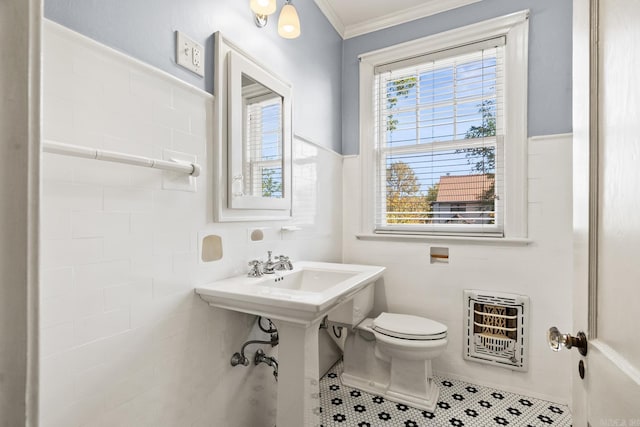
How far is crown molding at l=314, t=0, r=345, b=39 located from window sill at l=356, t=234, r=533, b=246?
5.42 ft

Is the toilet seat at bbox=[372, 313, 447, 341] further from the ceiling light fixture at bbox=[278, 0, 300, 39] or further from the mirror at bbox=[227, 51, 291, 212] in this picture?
the ceiling light fixture at bbox=[278, 0, 300, 39]

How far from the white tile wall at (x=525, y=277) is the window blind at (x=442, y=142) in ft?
0.61

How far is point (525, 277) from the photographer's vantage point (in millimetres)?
1975

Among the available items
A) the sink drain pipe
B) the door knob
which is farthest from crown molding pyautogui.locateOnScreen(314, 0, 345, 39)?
the door knob

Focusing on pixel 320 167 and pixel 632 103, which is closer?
pixel 632 103

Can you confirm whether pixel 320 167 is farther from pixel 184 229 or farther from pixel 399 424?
pixel 399 424

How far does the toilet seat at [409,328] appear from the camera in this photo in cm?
182

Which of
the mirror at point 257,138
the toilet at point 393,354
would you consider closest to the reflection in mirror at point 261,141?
the mirror at point 257,138

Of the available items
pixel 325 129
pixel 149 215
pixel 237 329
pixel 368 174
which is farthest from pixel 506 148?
pixel 149 215

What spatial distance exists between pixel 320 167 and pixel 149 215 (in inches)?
52.8

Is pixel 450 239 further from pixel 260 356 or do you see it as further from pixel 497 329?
pixel 260 356

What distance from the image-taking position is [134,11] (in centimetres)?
103

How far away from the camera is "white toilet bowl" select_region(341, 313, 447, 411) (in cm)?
181

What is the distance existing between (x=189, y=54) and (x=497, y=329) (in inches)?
91.3
